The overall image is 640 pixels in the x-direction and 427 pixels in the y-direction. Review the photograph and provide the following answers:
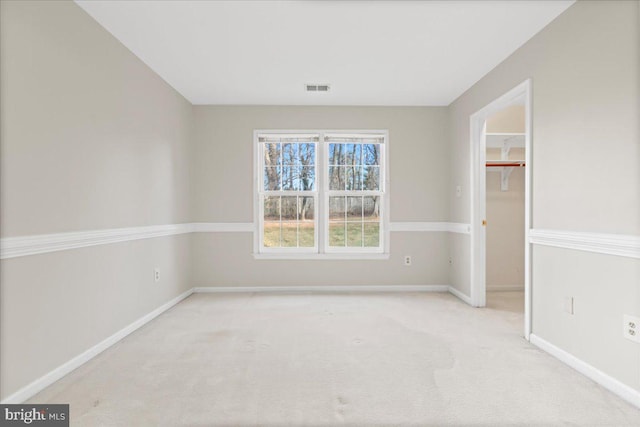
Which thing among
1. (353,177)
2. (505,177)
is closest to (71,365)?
(353,177)

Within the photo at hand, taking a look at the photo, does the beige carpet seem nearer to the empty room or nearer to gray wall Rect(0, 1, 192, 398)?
the empty room

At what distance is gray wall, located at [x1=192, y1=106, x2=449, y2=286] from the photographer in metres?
5.04

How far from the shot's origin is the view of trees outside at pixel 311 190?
5.17 m

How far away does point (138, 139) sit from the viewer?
11.5 ft

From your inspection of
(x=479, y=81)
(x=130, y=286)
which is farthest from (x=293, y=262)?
(x=479, y=81)

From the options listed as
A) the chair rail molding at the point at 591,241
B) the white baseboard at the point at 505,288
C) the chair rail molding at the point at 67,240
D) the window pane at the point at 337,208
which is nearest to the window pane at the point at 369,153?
the window pane at the point at 337,208

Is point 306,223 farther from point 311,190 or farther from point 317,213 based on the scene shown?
point 311,190

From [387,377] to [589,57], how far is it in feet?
7.97

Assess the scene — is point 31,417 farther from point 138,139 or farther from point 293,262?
point 293,262

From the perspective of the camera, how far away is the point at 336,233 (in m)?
5.20

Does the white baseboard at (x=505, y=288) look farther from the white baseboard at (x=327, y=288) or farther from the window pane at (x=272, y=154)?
the window pane at (x=272, y=154)

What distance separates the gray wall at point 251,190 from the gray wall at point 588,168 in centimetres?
196

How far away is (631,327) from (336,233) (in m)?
3.45

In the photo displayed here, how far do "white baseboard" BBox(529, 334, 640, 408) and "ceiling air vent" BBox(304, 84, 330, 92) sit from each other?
3.18m
